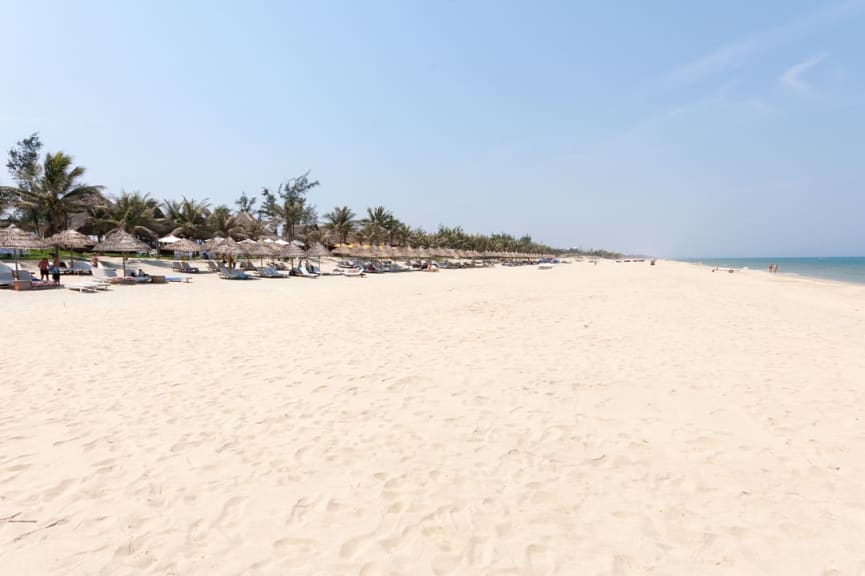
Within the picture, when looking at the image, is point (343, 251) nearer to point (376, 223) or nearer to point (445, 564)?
point (376, 223)

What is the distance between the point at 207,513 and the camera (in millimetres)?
2646

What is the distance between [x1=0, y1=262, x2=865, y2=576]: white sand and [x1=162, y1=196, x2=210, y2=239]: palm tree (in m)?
34.0

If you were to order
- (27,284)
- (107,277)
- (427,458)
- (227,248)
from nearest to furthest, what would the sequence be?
(427,458) → (27,284) → (107,277) → (227,248)

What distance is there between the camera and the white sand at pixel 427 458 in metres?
2.35

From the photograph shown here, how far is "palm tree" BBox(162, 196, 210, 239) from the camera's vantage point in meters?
37.2

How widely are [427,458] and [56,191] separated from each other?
103ft

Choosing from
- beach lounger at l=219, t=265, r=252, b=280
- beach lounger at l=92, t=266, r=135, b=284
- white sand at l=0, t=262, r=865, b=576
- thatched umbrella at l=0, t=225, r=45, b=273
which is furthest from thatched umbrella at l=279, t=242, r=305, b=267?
white sand at l=0, t=262, r=865, b=576

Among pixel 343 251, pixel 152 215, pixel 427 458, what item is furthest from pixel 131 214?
pixel 427 458

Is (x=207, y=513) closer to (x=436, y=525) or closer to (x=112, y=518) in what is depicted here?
(x=112, y=518)

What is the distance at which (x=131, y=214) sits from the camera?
3167 centimetres

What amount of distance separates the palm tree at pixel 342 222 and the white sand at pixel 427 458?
42.1 m

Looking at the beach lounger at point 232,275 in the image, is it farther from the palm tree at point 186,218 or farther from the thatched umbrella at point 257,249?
the palm tree at point 186,218

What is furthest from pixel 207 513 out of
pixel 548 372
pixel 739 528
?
pixel 548 372

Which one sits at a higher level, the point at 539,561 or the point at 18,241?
the point at 18,241
